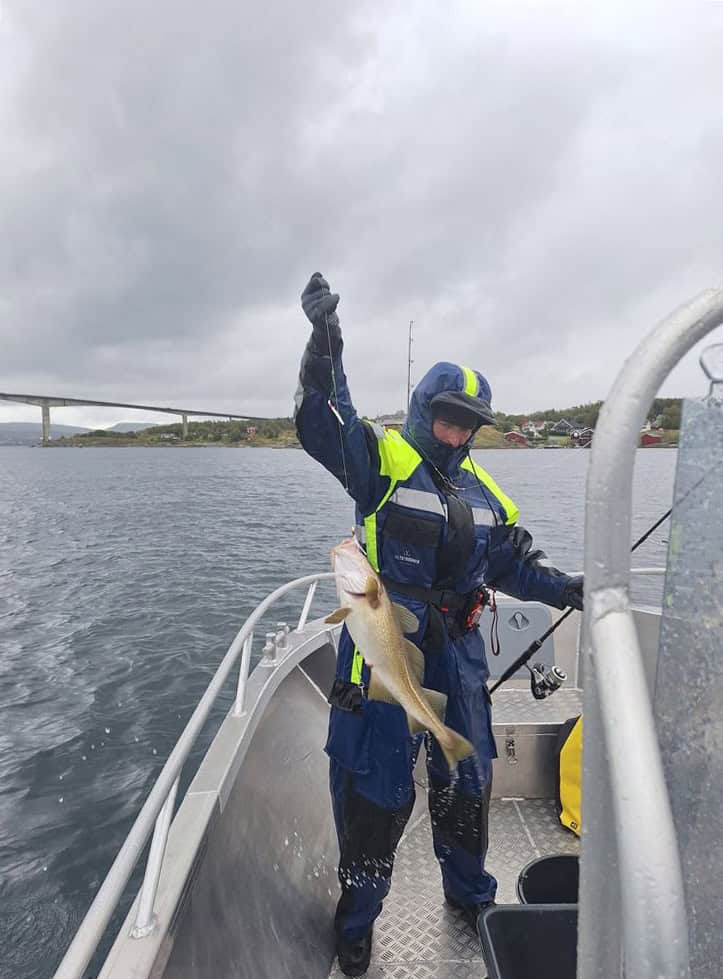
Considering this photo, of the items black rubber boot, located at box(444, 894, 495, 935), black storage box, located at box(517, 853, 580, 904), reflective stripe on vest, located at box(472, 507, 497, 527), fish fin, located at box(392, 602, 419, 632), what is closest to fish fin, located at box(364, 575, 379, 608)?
fish fin, located at box(392, 602, 419, 632)

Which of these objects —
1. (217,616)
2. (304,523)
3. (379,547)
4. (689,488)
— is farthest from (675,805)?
(304,523)

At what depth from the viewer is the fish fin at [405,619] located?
275cm

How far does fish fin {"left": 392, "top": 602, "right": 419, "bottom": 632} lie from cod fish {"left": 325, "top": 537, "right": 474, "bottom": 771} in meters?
0.04

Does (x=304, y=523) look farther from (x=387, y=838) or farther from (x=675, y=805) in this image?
(x=675, y=805)

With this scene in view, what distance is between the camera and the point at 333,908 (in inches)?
137

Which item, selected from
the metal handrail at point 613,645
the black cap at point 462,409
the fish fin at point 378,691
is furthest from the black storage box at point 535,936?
the black cap at point 462,409

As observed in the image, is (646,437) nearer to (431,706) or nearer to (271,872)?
(431,706)

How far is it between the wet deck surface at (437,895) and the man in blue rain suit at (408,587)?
1.00 ft

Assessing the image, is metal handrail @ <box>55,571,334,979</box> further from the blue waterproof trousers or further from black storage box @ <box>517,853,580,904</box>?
black storage box @ <box>517,853,580,904</box>

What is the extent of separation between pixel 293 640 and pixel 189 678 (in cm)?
533

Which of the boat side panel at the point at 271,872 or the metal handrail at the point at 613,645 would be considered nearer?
the metal handrail at the point at 613,645

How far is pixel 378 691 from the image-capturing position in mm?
2701

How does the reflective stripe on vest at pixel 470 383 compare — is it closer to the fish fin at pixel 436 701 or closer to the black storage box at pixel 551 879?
the fish fin at pixel 436 701

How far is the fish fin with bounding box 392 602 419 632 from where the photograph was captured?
9.03 feet
